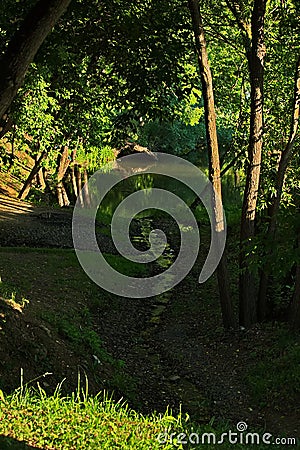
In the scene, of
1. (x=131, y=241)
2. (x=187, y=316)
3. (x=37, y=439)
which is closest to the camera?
(x=37, y=439)

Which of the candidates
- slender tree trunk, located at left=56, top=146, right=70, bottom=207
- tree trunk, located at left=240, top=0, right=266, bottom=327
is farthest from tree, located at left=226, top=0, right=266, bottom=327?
slender tree trunk, located at left=56, top=146, right=70, bottom=207

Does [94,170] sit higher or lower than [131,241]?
higher

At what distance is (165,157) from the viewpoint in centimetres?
3806

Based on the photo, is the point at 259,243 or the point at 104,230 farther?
the point at 104,230

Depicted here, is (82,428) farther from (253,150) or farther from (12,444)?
(253,150)

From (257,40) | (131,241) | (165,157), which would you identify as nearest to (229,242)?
(131,241)

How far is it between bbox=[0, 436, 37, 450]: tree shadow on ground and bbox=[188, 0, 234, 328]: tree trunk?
6.55 metres

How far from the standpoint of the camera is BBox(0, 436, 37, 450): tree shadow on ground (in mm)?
4129

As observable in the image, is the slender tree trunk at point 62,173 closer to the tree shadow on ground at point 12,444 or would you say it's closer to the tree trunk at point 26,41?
the tree trunk at point 26,41

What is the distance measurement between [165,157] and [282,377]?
30.7 m

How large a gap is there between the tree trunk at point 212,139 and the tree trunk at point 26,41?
4.94 m

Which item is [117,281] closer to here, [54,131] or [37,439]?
[54,131]

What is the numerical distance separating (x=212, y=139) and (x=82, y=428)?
654cm

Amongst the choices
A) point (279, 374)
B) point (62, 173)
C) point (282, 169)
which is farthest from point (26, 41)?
point (62, 173)
